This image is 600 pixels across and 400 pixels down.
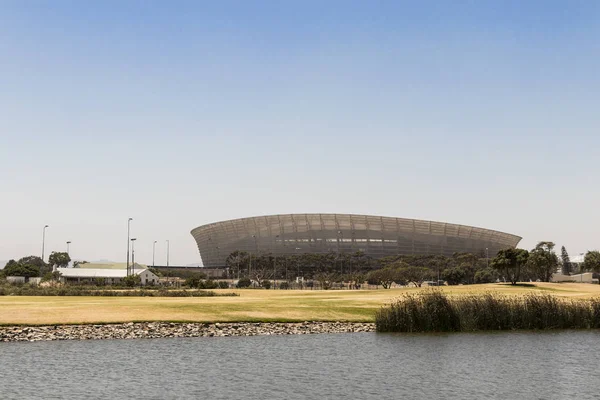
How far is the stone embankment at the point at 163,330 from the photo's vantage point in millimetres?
47812

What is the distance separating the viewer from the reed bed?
168 feet

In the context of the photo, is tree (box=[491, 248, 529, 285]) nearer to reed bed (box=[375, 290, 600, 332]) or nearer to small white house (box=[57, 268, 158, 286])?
reed bed (box=[375, 290, 600, 332])

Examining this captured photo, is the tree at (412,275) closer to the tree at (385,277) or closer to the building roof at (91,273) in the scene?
the tree at (385,277)

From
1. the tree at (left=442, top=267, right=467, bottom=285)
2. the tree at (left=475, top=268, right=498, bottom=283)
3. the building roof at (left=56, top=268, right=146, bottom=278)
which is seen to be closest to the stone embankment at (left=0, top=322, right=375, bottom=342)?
the tree at (left=442, top=267, right=467, bottom=285)

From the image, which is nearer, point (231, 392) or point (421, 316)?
point (231, 392)

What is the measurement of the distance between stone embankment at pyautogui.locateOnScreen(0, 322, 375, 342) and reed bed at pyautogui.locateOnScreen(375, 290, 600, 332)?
328cm

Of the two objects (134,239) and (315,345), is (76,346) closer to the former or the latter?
(315,345)

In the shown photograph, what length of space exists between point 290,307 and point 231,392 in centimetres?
3474

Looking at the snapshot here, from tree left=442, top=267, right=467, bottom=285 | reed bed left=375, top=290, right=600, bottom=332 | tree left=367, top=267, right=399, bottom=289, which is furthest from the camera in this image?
tree left=442, top=267, right=467, bottom=285

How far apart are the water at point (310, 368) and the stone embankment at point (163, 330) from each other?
212 cm

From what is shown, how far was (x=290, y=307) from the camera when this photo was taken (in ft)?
214

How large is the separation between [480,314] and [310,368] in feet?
67.9

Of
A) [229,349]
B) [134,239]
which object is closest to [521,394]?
[229,349]

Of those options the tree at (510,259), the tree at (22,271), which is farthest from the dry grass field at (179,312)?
the tree at (22,271)
